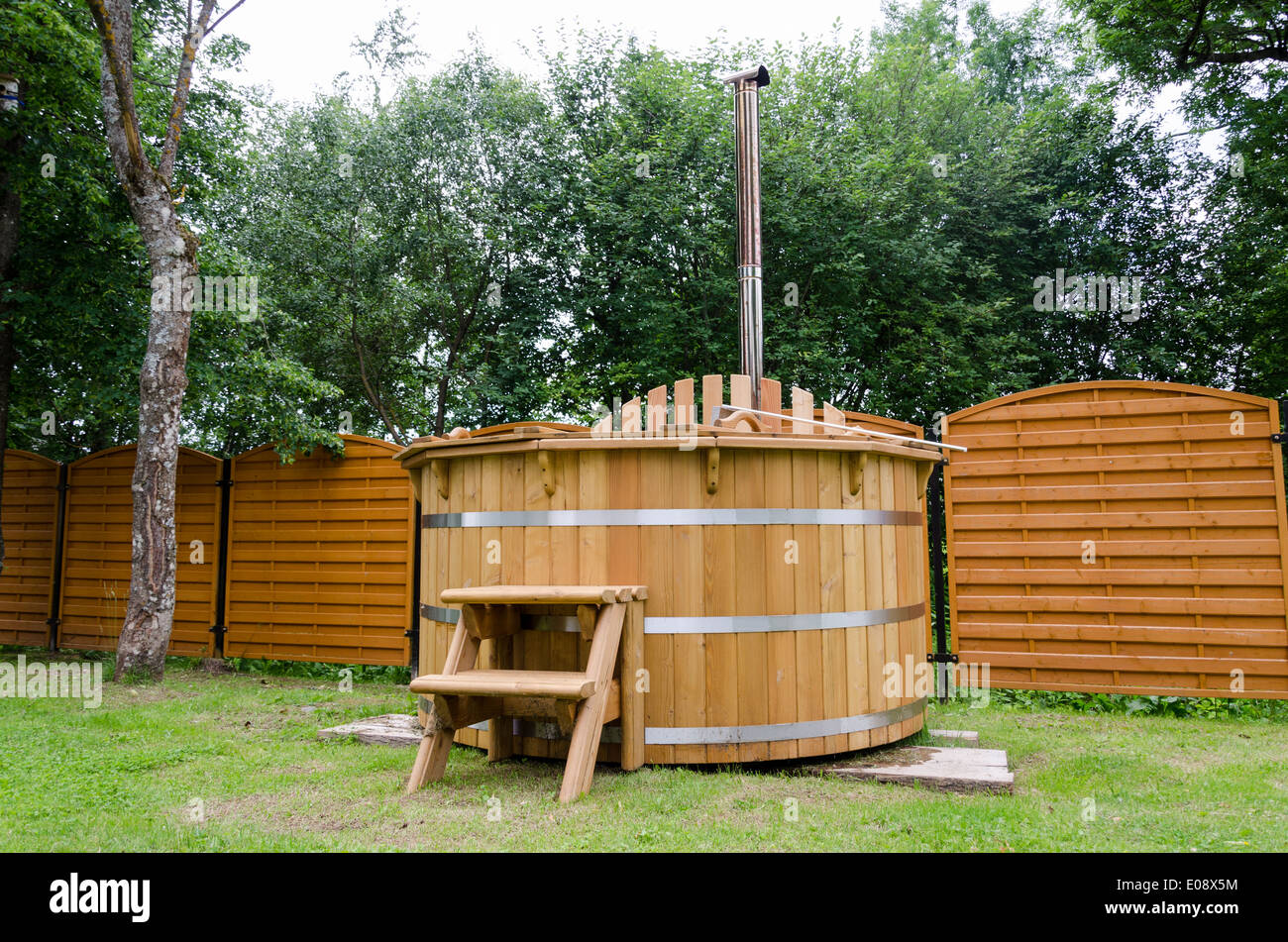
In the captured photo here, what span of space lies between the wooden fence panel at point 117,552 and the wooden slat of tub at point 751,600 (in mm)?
6708

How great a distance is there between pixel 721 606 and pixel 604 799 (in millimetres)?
1055

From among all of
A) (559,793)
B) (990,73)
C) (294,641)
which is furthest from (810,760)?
(990,73)

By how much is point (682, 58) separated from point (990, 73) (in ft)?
27.0

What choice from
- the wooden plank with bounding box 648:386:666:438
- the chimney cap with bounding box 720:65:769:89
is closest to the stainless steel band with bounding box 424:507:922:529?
the wooden plank with bounding box 648:386:666:438

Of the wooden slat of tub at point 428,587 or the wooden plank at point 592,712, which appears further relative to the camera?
the wooden slat of tub at point 428,587

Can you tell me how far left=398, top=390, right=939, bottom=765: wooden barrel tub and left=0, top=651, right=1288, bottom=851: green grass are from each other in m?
0.21

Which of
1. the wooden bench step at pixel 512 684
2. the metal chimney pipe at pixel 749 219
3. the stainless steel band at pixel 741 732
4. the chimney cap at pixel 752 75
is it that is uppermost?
the chimney cap at pixel 752 75

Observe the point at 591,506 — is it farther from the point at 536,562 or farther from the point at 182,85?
the point at 182,85

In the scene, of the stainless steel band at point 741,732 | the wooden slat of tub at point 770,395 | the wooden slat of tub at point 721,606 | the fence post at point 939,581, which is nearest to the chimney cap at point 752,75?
the wooden slat of tub at point 770,395

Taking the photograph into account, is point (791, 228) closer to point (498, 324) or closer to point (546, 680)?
point (498, 324)

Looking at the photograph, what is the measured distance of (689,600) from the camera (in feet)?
13.2

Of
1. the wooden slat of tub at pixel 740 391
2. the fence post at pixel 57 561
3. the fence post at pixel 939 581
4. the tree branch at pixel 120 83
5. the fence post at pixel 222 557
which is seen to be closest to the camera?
the wooden slat of tub at pixel 740 391

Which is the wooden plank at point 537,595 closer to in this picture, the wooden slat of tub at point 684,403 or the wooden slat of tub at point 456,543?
the wooden slat of tub at point 456,543

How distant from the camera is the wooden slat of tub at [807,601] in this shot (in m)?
4.11
